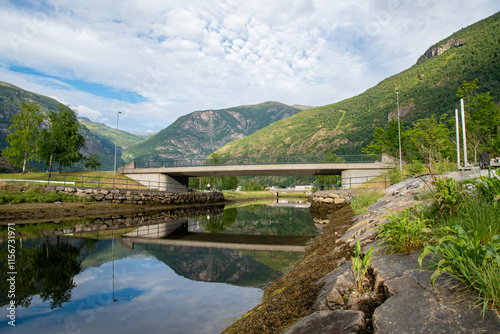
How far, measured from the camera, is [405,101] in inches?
3723

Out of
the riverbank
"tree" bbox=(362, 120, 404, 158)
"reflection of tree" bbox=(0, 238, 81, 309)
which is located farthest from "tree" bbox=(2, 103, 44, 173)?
"tree" bbox=(362, 120, 404, 158)

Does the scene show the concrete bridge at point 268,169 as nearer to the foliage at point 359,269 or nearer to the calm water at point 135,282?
the calm water at point 135,282

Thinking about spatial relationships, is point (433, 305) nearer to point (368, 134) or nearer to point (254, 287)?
point (254, 287)

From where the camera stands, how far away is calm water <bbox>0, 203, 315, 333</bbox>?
17.8 feet

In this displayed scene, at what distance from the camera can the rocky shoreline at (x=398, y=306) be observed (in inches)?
93.0

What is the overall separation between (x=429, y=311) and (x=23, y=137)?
178 ft

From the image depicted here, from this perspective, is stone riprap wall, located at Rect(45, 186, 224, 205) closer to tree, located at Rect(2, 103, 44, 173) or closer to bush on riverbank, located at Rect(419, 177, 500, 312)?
tree, located at Rect(2, 103, 44, 173)

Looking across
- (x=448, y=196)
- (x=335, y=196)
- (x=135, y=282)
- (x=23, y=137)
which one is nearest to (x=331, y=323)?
(x=448, y=196)

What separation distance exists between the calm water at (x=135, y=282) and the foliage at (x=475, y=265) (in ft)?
12.2

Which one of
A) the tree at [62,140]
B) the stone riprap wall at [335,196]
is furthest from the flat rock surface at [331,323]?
the tree at [62,140]

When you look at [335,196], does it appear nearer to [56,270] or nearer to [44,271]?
[56,270]

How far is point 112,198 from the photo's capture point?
30000 mm

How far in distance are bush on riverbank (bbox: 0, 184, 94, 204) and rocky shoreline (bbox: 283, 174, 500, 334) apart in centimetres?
2603

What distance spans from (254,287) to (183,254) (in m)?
4.92
